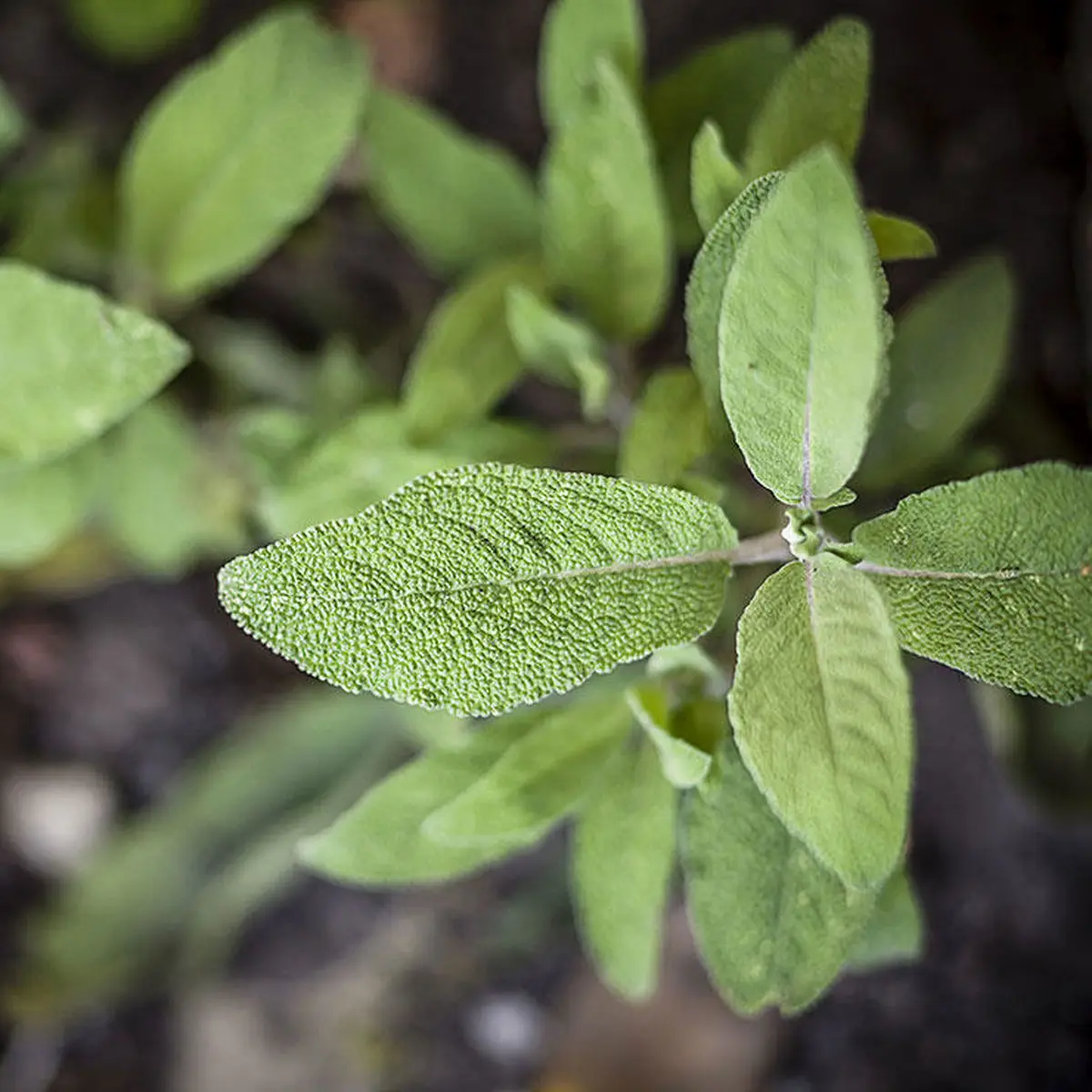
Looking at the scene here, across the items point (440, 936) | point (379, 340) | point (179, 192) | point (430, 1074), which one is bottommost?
point (430, 1074)

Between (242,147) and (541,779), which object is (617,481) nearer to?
(541,779)

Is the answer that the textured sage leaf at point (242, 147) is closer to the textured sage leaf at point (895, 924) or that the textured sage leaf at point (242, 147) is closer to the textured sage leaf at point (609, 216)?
the textured sage leaf at point (609, 216)

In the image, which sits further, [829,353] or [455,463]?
[455,463]

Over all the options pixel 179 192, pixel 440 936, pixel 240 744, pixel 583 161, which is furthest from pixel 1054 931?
pixel 179 192

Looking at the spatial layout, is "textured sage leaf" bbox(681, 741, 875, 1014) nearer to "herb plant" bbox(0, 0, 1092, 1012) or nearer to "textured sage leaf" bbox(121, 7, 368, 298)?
"herb plant" bbox(0, 0, 1092, 1012)

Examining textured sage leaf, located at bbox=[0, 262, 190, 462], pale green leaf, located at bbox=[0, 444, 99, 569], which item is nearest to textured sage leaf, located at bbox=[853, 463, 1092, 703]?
textured sage leaf, located at bbox=[0, 262, 190, 462]

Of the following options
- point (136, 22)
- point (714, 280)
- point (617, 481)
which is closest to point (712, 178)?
point (714, 280)

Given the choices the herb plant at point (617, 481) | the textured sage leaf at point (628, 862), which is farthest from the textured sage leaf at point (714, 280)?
the textured sage leaf at point (628, 862)

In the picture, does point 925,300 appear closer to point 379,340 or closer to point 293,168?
point 293,168
